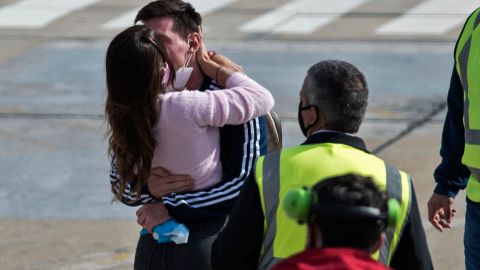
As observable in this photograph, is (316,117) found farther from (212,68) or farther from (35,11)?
(35,11)

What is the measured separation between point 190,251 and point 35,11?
11.0 metres

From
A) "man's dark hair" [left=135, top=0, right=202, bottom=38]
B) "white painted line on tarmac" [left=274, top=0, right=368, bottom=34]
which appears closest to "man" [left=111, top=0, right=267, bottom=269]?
"man's dark hair" [left=135, top=0, right=202, bottom=38]

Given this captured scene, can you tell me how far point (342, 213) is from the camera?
2.54 meters

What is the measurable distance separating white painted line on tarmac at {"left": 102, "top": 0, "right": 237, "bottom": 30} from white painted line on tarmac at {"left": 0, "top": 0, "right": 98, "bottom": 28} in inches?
34.0

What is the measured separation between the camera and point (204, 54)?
399 centimetres

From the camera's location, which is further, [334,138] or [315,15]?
[315,15]

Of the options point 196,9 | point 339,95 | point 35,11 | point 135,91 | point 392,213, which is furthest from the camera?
point 35,11

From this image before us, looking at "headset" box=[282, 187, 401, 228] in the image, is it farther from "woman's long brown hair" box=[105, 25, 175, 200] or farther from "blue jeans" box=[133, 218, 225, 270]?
"blue jeans" box=[133, 218, 225, 270]

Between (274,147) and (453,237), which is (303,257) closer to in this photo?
(274,147)

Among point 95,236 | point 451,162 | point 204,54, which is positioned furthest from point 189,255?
point 95,236

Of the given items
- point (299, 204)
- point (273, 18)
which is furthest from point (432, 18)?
point (299, 204)

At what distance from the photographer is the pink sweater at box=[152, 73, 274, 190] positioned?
370 cm

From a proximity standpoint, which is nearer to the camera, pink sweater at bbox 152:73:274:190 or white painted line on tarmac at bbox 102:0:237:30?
pink sweater at bbox 152:73:274:190

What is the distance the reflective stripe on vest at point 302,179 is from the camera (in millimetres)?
3141
